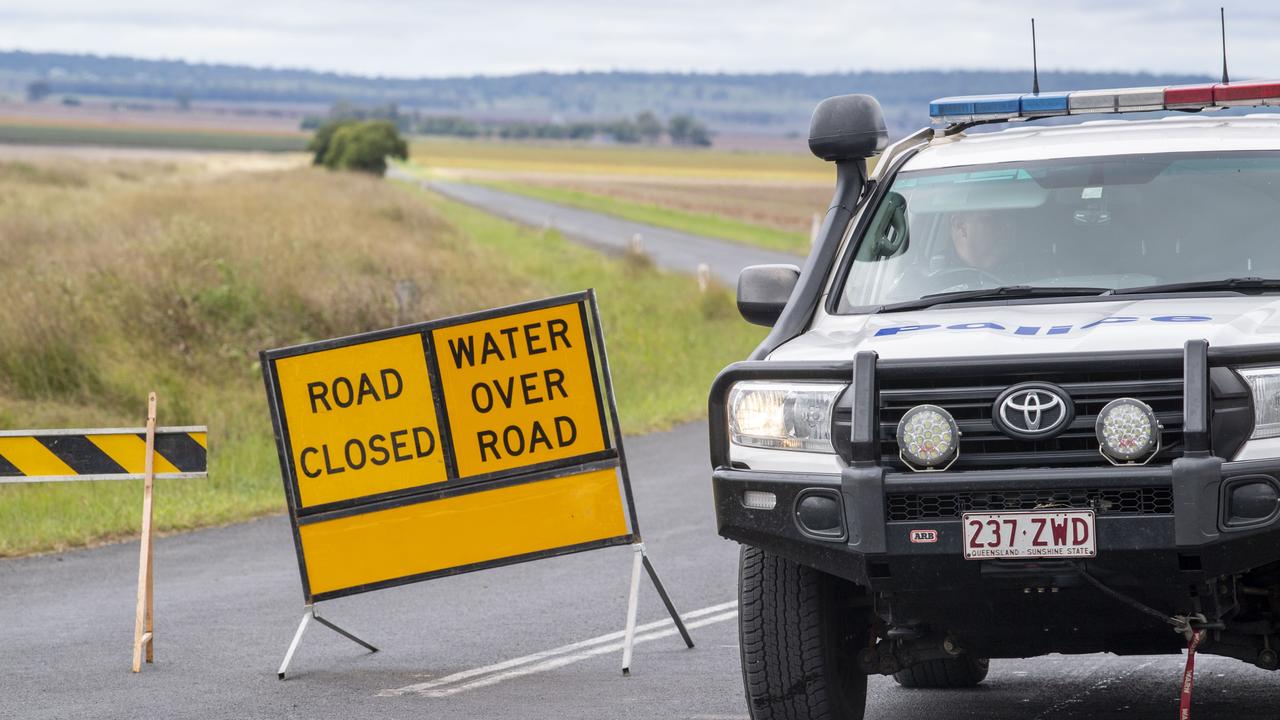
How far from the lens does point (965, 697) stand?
6449mm

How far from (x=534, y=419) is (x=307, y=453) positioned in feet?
3.35

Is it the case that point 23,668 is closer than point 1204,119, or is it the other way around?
point 1204,119

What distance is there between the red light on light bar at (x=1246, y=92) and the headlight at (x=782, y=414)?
2.55 metres

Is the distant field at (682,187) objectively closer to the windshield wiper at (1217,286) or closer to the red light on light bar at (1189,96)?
the red light on light bar at (1189,96)

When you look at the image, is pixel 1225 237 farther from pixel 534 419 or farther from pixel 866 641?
pixel 534 419

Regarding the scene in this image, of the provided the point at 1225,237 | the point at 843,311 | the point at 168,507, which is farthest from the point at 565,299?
the point at 168,507

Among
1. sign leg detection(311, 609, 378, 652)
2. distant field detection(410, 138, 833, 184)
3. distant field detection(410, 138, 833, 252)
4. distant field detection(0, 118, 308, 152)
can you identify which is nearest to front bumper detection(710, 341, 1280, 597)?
sign leg detection(311, 609, 378, 652)

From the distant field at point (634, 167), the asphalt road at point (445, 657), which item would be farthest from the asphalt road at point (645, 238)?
the distant field at point (634, 167)

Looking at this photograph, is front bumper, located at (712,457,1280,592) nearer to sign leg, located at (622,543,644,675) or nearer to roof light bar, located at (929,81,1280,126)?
sign leg, located at (622,543,644,675)

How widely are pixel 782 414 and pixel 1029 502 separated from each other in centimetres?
79

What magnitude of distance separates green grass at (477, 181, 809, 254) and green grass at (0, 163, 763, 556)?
918 inches

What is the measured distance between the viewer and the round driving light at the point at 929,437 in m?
4.67

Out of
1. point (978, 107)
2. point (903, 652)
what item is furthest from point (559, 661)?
point (978, 107)

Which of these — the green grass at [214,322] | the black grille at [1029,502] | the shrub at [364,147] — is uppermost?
the black grille at [1029,502]
